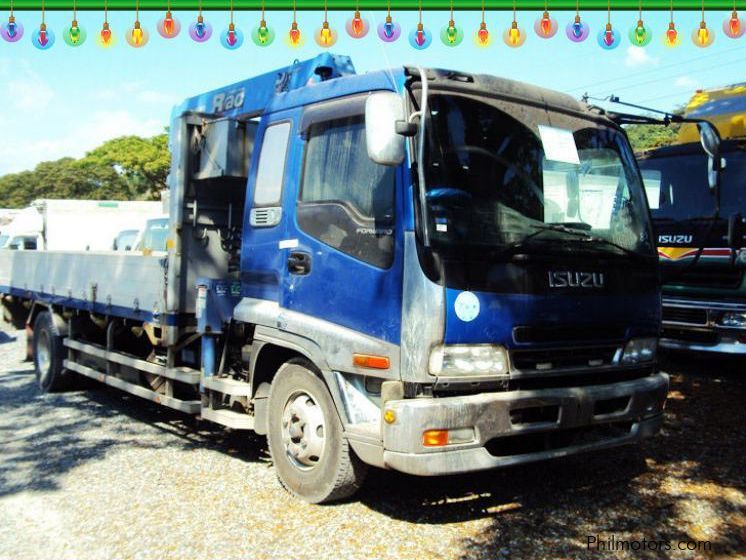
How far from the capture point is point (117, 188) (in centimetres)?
5988

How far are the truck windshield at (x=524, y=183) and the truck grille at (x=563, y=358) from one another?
1.99 feet

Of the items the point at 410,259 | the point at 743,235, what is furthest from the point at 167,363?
the point at 743,235

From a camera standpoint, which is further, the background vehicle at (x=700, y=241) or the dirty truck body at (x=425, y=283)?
the background vehicle at (x=700, y=241)

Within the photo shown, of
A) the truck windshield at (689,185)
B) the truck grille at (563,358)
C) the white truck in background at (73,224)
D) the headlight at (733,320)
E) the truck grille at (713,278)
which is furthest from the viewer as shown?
the white truck in background at (73,224)

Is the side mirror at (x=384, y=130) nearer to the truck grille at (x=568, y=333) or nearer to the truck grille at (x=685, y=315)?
the truck grille at (x=568, y=333)

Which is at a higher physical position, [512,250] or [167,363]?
[512,250]

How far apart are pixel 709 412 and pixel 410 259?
4256 mm

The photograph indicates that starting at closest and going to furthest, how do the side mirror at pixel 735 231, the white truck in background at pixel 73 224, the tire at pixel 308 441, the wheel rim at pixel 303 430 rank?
the tire at pixel 308 441 < the wheel rim at pixel 303 430 < the side mirror at pixel 735 231 < the white truck in background at pixel 73 224

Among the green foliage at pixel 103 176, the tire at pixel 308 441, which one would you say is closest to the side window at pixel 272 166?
the tire at pixel 308 441

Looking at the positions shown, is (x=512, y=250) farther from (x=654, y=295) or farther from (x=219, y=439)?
(x=219, y=439)

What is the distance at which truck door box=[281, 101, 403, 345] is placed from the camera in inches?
166

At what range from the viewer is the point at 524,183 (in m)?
4.42

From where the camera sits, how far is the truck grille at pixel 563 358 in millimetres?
4246

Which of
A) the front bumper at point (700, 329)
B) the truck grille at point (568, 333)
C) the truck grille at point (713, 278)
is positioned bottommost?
the front bumper at point (700, 329)
